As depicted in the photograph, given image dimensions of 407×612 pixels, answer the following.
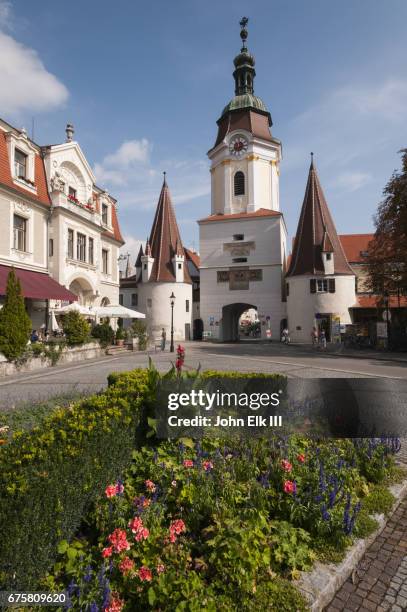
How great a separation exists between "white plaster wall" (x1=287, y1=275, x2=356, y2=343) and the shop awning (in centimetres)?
2127

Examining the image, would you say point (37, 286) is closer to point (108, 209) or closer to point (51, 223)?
point (51, 223)

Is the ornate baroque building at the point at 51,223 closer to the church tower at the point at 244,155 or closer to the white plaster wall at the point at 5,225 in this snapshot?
the white plaster wall at the point at 5,225

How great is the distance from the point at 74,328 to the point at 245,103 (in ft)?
116

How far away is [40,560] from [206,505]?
1.51 metres

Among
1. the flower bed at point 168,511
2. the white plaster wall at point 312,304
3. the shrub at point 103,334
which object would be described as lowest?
the flower bed at point 168,511

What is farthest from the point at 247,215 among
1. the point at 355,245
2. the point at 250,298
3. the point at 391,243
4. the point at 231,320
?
the point at 355,245

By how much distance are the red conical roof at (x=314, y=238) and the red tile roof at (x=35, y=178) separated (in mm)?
23398

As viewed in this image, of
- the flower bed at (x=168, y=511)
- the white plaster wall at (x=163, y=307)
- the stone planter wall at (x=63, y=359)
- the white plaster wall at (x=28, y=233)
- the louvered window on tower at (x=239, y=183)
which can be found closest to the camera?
the flower bed at (x=168, y=511)

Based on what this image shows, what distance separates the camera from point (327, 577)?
2973 mm

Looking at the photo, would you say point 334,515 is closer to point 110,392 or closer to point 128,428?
point 128,428

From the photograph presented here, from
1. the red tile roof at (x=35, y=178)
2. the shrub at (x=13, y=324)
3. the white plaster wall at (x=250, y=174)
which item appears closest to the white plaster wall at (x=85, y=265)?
the red tile roof at (x=35, y=178)

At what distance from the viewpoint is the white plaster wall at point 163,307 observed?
39.3 m

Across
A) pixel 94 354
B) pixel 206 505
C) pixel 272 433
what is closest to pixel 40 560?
pixel 206 505

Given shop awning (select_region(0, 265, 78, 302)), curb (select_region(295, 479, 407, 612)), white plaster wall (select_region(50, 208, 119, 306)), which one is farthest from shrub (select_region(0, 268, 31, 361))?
curb (select_region(295, 479, 407, 612))
